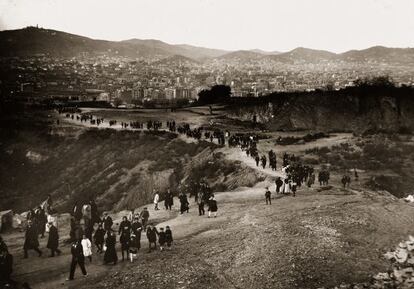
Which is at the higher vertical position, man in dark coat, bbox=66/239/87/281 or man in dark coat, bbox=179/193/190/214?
man in dark coat, bbox=66/239/87/281

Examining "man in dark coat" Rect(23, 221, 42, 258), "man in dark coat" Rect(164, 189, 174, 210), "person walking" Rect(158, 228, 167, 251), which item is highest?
"person walking" Rect(158, 228, 167, 251)

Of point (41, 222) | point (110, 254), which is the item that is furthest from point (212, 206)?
point (41, 222)

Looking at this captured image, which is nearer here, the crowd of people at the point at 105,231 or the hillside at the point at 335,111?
the crowd of people at the point at 105,231

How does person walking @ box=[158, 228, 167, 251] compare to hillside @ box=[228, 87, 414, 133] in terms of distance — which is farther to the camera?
hillside @ box=[228, 87, 414, 133]

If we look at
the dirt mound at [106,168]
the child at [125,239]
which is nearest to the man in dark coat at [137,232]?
the child at [125,239]

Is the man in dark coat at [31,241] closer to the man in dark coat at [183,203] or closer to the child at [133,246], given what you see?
the child at [133,246]

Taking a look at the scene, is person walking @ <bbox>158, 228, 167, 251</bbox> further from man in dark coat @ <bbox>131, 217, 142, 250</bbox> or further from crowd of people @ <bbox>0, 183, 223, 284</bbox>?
man in dark coat @ <bbox>131, 217, 142, 250</bbox>

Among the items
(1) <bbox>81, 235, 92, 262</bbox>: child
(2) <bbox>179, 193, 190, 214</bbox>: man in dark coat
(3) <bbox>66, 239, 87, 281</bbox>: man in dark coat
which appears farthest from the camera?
(2) <bbox>179, 193, 190, 214</bbox>: man in dark coat

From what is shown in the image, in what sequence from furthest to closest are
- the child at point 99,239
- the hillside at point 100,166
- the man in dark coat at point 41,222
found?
the hillside at point 100,166 < the man in dark coat at point 41,222 < the child at point 99,239

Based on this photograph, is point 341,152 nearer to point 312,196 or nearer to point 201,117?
point 312,196

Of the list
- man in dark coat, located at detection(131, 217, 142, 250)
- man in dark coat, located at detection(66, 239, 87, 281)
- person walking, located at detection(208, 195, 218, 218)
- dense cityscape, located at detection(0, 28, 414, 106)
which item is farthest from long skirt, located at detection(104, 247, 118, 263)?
dense cityscape, located at detection(0, 28, 414, 106)

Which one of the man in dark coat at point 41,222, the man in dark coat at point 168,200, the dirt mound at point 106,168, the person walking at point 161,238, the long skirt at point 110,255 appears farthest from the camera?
the dirt mound at point 106,168

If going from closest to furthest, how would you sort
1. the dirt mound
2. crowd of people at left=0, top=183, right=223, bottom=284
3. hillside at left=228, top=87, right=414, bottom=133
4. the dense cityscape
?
crowd of people at left=0, top=183, right=223, bottom=284 < the dirt mound < hillside at left=228, top=87, right=414, bottom=133 < the dense cityscape
